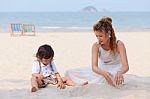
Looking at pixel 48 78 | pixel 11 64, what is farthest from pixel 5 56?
pixel 48 78

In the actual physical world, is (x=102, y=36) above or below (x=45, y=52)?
above

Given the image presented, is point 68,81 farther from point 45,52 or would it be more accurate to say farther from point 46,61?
point 45,52

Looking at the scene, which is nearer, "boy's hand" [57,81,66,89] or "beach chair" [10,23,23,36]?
"boy's hand" [57,81,66,89]

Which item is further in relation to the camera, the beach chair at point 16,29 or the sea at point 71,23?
the sea at point 71,23

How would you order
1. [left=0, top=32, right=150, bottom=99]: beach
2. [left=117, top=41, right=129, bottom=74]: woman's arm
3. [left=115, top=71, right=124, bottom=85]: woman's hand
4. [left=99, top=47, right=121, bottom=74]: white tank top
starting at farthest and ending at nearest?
1. [left=99, top=47, right=121, bottom=74]: white tank top
2. [left=117, top=41, right=129, bottom=74]: woman's arm
3. [left=115, top=71, right=124, bottom=85]: woman's hand
4. [left=0, top=32, right=150, bottom=99]: beach

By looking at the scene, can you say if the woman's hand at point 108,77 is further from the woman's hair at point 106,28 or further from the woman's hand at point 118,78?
the woman's hair at point 106,28

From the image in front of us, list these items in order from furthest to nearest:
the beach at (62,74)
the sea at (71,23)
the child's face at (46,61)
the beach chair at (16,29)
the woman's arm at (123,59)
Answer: the sea at (71,23) < the beach chair at (16,29) < the child's face at (46,61) < the woman's arm at (123,59) < the beach at (62,74)

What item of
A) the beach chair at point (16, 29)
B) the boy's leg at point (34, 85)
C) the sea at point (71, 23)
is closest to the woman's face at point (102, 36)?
the boy's leg at point (34, 85)

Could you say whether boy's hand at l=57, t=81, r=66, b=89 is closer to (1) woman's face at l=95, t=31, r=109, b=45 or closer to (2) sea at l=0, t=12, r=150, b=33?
(1) woman's face at l=95, t=31, r=109, b=45

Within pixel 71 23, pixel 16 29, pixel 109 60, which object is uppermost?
pixel 71 23

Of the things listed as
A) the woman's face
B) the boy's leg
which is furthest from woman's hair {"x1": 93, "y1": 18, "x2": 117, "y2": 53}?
the boy's leg

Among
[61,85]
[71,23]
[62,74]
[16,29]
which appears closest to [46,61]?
[61,85]

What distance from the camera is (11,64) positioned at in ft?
27.7

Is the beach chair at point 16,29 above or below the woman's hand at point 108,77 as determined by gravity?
above
